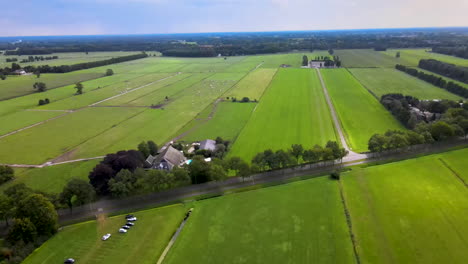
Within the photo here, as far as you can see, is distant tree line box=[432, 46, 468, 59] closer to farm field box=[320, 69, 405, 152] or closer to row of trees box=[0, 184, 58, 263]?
farm field box=[320, 69, 405, 152]

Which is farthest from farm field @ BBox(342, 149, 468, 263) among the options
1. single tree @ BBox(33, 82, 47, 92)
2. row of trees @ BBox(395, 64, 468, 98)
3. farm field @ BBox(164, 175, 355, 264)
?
single tree @ BBox(33, 82, 47, 92)

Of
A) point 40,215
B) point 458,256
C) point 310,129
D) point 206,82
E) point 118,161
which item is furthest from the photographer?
point 206,82

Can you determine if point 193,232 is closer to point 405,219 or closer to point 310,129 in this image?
point 405,219

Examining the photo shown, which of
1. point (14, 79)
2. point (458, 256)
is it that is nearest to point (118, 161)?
point (458, 256)

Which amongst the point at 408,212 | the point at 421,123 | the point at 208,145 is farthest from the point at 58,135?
the point at 421,123

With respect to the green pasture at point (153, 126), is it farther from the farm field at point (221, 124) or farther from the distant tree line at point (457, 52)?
the distant tree line at point (457, 52)

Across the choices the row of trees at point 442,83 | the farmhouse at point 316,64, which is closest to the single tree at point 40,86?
the farmhouse at point 316,64
